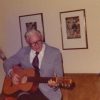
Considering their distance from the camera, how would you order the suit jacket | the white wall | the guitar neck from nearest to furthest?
the guitar neck, the suit jacket, the white wall

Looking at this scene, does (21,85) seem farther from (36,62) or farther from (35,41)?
(35,41)

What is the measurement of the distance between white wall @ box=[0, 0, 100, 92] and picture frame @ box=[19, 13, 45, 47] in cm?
5

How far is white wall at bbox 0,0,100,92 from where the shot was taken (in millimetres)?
3049

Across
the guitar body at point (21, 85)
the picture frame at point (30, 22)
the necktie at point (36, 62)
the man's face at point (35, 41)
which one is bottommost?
the guitar body at point (21, 85)

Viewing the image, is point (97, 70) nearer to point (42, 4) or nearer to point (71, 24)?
point (71, 24)

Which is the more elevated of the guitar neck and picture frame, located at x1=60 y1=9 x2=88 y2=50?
picture frame, located at x1=60 y1=9 x2=88 y2=50

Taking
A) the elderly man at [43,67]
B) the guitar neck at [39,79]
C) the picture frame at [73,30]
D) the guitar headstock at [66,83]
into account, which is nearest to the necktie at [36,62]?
the elderly man at [43,67]

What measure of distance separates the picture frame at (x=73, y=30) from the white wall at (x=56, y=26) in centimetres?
5

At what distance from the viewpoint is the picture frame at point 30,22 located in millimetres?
3375

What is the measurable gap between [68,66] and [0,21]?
44.9 inches

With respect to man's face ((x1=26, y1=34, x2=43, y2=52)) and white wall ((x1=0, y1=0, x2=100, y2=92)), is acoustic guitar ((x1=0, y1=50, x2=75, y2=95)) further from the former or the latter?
white wall ((x1=0, y1=0, x2=100, y2=92))

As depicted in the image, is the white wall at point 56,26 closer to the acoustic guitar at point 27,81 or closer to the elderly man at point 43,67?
the elderly man at point 43,67

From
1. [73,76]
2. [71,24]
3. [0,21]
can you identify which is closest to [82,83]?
[73,76]

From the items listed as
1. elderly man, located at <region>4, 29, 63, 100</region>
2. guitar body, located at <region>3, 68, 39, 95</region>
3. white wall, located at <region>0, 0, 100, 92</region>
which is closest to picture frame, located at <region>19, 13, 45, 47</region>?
white wall, located at <region>0, 0, 100, 92</region>
